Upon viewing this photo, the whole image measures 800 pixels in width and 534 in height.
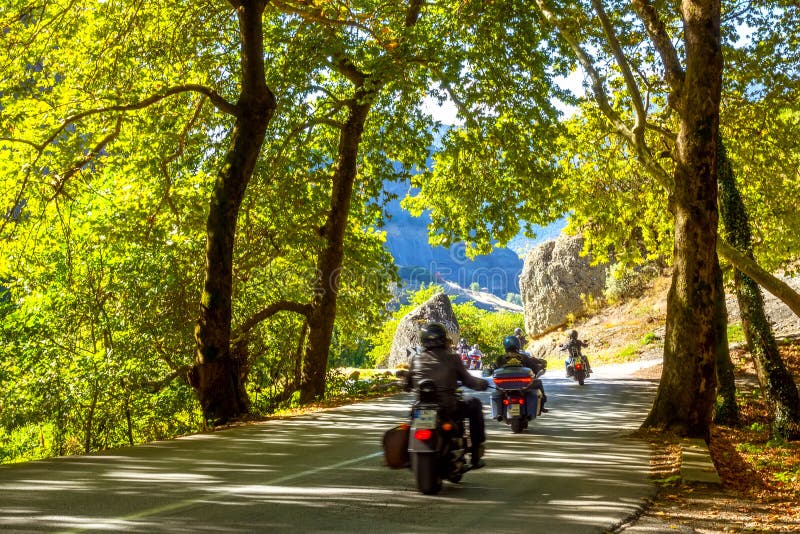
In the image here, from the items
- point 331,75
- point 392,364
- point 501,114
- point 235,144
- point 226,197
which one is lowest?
point 392,364

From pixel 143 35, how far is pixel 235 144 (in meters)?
4.25

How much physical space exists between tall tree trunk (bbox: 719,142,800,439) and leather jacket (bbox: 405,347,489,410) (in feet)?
37.4

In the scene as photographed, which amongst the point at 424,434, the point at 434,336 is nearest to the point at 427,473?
the point at 424,434

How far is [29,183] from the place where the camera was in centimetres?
1548

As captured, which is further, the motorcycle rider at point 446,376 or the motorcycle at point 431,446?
the motorcycle rider at point 446,376

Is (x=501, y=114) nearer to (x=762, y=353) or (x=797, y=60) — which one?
(x=797, y=60)

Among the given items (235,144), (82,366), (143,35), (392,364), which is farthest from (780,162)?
(392,364)

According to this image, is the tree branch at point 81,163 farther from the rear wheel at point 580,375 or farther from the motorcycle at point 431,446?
the rear wheel at point 580,375

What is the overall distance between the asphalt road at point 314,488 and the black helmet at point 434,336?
1.50 m

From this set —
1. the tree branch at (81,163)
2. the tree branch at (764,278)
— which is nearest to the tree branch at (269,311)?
the tree branch at (81,163)

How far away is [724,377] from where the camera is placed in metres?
16.7

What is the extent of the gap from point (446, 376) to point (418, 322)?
40.9m

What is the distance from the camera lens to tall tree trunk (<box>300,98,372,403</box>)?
67.6ft

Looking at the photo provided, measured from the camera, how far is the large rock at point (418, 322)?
4791 centimetres
